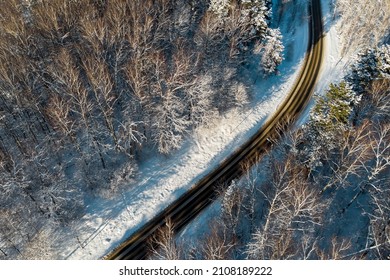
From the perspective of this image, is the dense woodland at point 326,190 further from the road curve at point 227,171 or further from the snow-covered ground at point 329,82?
the road curve at point 227,171

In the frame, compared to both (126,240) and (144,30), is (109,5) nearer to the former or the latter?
(144,30)

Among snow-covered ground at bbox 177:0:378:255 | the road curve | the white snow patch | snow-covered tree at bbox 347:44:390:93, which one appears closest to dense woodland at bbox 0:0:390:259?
snow-covered tree at bbox 347:44:390:93

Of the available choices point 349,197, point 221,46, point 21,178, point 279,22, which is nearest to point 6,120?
point 21,178

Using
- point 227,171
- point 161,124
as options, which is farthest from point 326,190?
point 161,124

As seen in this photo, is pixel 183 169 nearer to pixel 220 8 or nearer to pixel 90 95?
pixel 90 95

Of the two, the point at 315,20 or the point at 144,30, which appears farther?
the point at 315,20

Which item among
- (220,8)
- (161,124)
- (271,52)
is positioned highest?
(220,8)
